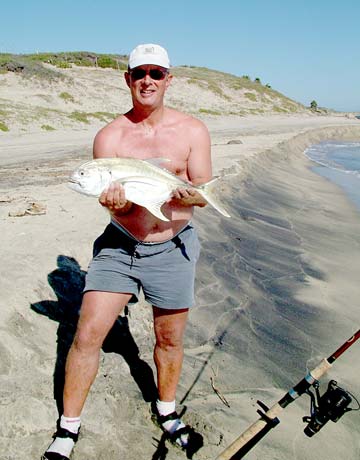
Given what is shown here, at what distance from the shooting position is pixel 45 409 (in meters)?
3.23

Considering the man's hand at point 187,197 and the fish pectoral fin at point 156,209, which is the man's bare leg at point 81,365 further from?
the man's hand at point 187,197

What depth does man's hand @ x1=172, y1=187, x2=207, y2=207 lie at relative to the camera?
9.94 feet

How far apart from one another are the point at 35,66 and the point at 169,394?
30.4 metres

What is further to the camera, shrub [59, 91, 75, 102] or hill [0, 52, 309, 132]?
shrub [59, 91, 75, 102]

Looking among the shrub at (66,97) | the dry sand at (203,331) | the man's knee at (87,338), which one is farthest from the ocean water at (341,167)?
the shrub at (66,97)

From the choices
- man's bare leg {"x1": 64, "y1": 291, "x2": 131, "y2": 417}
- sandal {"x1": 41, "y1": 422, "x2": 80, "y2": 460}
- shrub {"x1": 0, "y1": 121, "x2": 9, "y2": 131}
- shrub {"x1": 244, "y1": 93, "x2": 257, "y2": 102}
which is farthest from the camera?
shrub {"x1": 244, "y1": 93, "x2": 257, "y2": 102}

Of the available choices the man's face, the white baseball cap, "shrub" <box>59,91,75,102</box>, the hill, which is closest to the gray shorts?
the man's face

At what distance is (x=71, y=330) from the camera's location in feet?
13.7

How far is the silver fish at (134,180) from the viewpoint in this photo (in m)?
2.92

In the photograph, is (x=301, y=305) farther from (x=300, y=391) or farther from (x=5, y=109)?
(x=5, y=109)

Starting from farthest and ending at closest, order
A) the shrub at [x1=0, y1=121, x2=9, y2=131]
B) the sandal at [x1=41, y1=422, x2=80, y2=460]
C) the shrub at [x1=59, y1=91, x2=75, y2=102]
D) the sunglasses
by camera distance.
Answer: the shrub at [x1=59, y1=91, x2=75, y2=102] → the shrub at [x1=0, y1=121, x2=9, y2=131] → the sunglasses → the sandal at [x1=41, y1=422, x2=80, y2=460]

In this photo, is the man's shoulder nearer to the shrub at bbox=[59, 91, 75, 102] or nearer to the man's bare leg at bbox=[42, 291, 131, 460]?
the man's bare leg at bbox=[42, 291, 131, 460]

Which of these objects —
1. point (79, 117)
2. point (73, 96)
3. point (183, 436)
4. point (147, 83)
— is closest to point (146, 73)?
point (147, 83)

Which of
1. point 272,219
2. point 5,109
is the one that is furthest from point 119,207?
point 5,109
